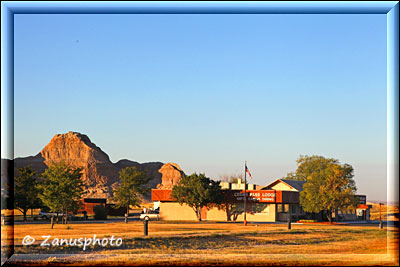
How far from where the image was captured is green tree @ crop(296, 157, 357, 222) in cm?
6706

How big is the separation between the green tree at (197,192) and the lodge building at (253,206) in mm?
1726

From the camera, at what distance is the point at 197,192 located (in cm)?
7544

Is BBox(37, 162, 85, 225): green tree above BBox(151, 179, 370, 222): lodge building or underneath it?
above

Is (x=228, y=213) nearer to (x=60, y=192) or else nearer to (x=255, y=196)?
(x=255, y=196)

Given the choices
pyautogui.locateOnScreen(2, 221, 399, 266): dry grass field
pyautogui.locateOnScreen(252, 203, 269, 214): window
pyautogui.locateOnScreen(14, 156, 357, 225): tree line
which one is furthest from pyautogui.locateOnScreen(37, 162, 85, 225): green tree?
pyautogui.locateOnScreen(252, 203, 269, 214): window

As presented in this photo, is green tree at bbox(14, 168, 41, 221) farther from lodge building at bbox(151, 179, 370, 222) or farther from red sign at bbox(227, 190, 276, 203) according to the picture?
red sign at bbox(227, 190, 276, 203)

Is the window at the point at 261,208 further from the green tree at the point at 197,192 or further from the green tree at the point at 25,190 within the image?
the green tree at the point at 25,190

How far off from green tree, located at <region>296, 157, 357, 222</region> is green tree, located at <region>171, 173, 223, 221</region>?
12.9 m

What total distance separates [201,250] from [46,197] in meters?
26.0

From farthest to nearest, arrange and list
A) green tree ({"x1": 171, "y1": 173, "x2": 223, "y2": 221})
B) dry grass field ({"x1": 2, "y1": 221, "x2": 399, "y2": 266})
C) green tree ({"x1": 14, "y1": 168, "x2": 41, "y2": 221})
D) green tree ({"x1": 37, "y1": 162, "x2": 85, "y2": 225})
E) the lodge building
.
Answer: green tree ({"x1": 171, "y1": 173, "x2": 223, "y2": 221})
the lodge building
green tree ({"x1": 14, "y1": 168, "x2": 41, "y2": 221})
green tree ({"x1": 37, "y1": 162, "x2": 85, "y2": 225})
dry grass field ({"x1": 2, "y1": 221, "x2": 399, "y2": 266})

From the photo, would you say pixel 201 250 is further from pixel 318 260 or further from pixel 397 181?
pixel 397 181

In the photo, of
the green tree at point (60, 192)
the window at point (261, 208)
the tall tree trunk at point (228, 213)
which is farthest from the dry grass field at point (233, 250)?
the tall tree trunk at point (228, 213)

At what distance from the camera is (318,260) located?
83.9 feet

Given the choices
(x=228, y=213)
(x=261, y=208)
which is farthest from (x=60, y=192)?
(x=261, y=208)
